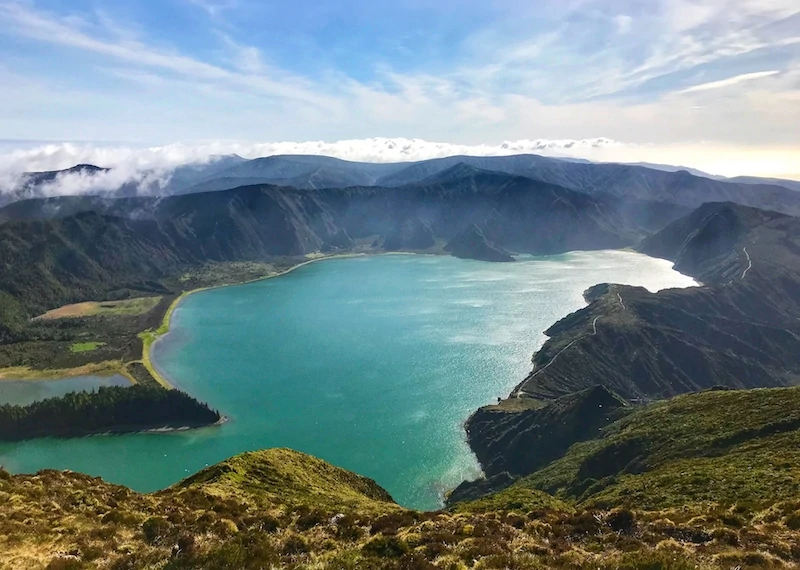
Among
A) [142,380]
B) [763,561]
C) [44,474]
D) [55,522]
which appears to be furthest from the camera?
[142,380]

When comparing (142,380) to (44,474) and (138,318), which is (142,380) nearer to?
(138,318)

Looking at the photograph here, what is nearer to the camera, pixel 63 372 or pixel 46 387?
pixel 46 387

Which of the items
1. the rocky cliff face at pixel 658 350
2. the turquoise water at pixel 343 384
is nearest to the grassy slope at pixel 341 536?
the turquoise water at pixel 343 384

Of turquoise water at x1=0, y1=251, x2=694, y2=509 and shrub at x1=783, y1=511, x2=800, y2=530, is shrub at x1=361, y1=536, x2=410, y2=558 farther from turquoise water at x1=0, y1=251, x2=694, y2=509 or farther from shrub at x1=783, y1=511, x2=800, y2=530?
turquoise water at x1=0, y1=251, x2=694, y2=509

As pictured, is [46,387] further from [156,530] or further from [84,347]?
[156,530]

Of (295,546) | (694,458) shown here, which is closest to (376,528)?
(295,546)

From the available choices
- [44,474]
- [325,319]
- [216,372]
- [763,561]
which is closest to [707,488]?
[763,561]

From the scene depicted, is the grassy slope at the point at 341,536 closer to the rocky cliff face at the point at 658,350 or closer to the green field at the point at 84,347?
the rocky cliff face at the point at 658,350
